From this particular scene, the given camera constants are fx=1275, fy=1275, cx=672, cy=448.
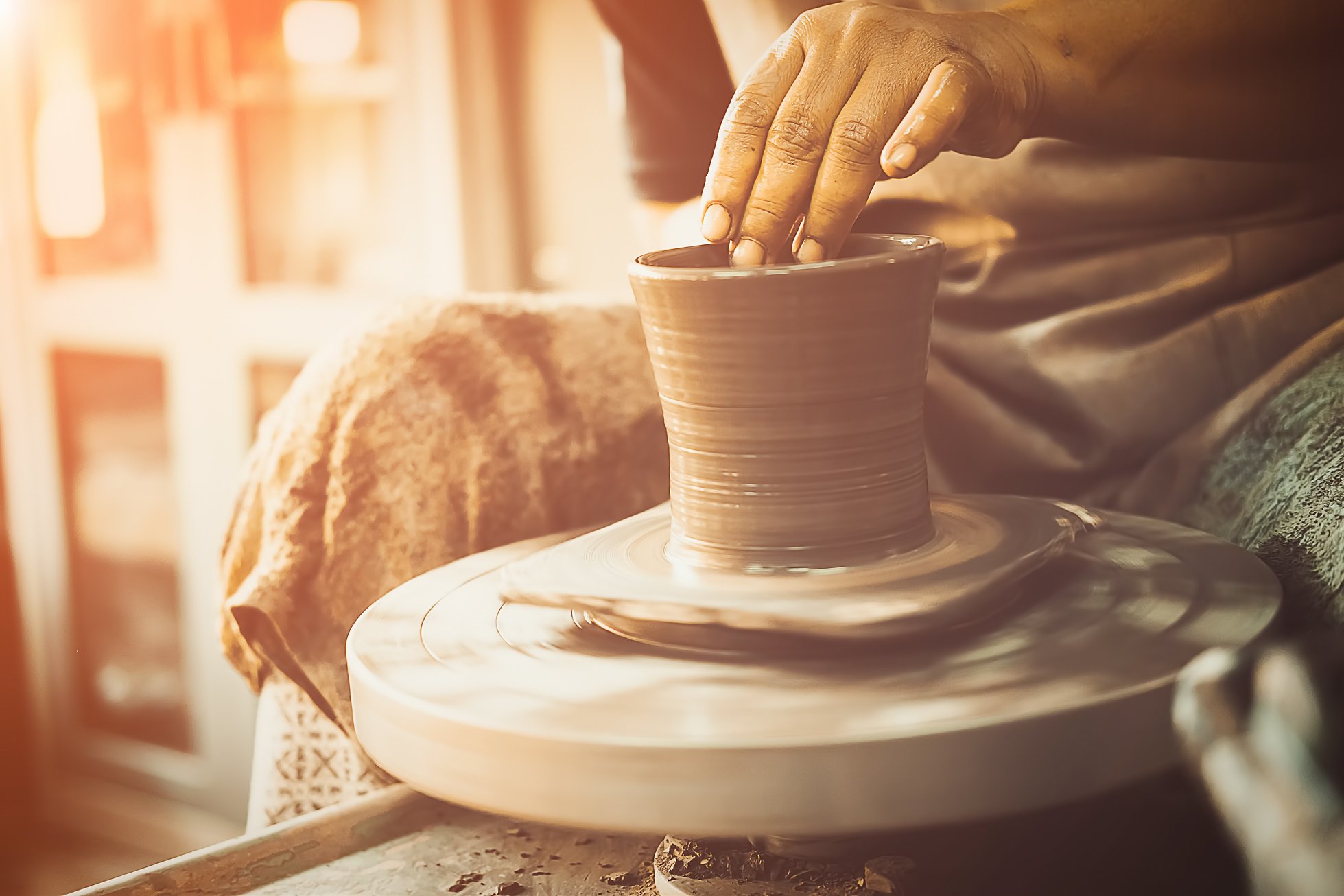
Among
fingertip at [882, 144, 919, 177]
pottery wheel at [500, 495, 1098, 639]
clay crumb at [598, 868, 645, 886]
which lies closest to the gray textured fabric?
pottery wheel at [500, 495, 1098, 639]

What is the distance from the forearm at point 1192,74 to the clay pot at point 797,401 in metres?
0.21

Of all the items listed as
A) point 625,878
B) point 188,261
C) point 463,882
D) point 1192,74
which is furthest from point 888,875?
point 188,261

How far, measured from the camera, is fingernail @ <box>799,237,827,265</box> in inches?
31.9

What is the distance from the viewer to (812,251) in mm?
811

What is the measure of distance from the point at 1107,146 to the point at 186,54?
2721mm

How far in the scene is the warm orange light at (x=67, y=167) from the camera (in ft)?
12.3

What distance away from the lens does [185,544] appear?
11.2 feet

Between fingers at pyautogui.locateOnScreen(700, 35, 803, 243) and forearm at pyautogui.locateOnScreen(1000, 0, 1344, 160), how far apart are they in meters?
0.20

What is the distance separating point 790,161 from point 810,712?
35 cm

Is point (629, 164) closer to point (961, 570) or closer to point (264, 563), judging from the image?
point (264, 563)

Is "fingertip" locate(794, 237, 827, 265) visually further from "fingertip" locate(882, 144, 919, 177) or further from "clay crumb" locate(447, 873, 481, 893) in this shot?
"clay crumb" locate(447, 873, 481, 893)

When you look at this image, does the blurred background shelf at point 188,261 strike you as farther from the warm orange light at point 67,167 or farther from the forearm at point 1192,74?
the forearm at point 1192,74

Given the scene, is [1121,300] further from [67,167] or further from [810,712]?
[67,167]

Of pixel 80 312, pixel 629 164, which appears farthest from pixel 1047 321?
pixel 80 312
